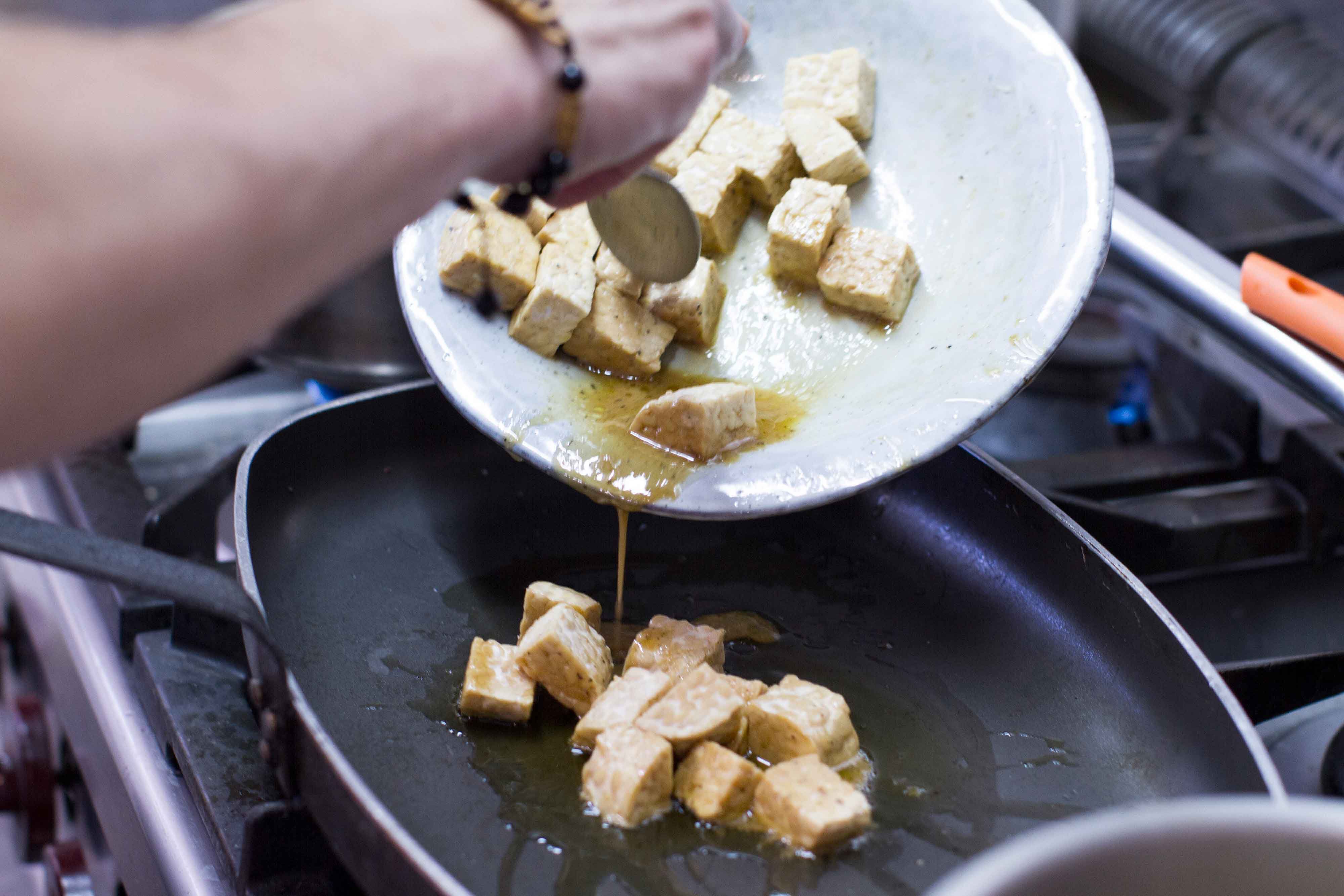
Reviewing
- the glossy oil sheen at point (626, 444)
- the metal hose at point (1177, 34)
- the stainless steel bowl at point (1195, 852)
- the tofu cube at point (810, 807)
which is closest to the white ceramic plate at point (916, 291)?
the glossy oil sheen at point (626, 444)

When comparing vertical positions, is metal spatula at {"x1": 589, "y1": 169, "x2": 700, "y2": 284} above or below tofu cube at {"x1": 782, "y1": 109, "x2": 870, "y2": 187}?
below

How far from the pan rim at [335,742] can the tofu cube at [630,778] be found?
15 centimetres

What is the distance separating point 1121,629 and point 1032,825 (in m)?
0.21

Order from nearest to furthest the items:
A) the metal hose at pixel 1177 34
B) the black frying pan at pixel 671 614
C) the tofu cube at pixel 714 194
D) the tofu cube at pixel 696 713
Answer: the black frying pan at pixel 671 614 < the tofu cube at pixel 696 713 < the tofu cube at pixel 714 194 < the metal hose at pixel 1177 34

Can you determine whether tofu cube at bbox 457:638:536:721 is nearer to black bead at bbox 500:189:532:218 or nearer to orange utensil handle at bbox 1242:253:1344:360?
black bead at bbox 500:189:532:218

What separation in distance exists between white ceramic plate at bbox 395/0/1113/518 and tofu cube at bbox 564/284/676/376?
32 millimetres

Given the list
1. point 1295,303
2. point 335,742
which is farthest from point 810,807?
point 1295,303

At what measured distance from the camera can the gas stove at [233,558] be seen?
1005 millimetres

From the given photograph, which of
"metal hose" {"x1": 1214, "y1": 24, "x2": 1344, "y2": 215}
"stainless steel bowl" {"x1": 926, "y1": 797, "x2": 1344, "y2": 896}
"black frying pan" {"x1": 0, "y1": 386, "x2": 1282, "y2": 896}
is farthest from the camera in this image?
"metal hose" {"x1": 1214, "y1": 24, "x2": 1344, "y2": 215}

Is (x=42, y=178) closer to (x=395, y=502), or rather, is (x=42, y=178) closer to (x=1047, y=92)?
(x=395, y=502)

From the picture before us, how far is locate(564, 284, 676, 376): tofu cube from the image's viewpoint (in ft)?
3.80

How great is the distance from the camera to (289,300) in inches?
24.6

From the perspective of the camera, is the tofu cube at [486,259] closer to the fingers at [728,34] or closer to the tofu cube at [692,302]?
the tofu cube at [692,302]

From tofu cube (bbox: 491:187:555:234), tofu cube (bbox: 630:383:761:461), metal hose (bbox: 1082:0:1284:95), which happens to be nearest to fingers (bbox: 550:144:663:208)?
tofu cube (bbox: 630:383:761:461)
